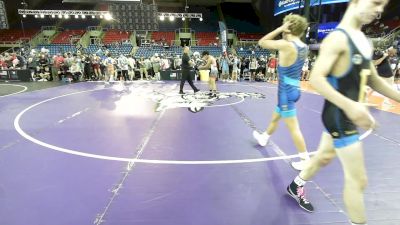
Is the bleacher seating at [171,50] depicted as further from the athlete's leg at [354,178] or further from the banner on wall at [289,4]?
the athlete's leg at [354,178]

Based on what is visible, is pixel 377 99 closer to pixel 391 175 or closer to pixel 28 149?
pixel 391 175

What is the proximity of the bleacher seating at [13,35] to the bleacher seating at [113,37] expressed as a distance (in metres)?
8.06

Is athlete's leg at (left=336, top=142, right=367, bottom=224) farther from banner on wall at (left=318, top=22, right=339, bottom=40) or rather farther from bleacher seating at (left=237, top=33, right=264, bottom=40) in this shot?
bleacher seating at (left=237, top=33, right=264, bottom=40)

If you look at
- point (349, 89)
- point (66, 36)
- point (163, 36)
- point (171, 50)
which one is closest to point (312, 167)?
point (349, 89)

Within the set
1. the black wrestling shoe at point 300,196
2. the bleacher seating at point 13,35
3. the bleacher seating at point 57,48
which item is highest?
the bleacher seating at point 13,35

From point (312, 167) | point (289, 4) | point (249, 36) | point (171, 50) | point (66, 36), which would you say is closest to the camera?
point (312, 167)

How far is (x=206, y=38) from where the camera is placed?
107 feet

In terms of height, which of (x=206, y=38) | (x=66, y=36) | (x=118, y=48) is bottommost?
(x=118, y=48)

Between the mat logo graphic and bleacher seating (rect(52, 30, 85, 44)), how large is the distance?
→ 81.4 feet

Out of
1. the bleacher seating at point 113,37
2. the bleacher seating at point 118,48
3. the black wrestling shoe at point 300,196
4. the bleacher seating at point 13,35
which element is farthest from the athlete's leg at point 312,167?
the bleacher seating at point 13,35

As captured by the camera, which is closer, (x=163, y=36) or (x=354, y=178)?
(x=354, y=178)

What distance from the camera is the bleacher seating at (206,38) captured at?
104 feet

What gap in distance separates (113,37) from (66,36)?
5059mm

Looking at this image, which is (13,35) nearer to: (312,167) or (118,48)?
(118,48)
